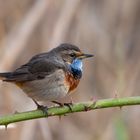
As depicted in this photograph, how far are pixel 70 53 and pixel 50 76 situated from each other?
0.92 feet

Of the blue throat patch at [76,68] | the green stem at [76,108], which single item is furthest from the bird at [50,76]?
the green stem at [76,108]

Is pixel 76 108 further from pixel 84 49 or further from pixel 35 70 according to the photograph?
pixel 84 49

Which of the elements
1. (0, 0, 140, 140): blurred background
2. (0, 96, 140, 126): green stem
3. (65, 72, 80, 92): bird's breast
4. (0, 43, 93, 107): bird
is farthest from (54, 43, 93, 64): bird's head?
(0, 96, 140, 126): green stem

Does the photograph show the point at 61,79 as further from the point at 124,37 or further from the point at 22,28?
the point at 124,37

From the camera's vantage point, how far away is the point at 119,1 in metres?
4.85

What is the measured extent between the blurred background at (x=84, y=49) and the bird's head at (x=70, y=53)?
0.51 meters

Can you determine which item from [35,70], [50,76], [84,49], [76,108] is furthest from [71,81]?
[84,49]

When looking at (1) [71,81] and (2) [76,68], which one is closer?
(1) [71,81]

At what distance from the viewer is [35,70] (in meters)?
3.26

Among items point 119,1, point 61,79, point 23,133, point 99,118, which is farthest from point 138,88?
point 61,79

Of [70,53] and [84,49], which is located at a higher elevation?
[70,53]

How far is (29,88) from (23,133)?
0.94 meters

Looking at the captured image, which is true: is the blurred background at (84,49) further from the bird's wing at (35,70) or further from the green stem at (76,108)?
the green stem at (76,108)

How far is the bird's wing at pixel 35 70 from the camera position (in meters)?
3.13
